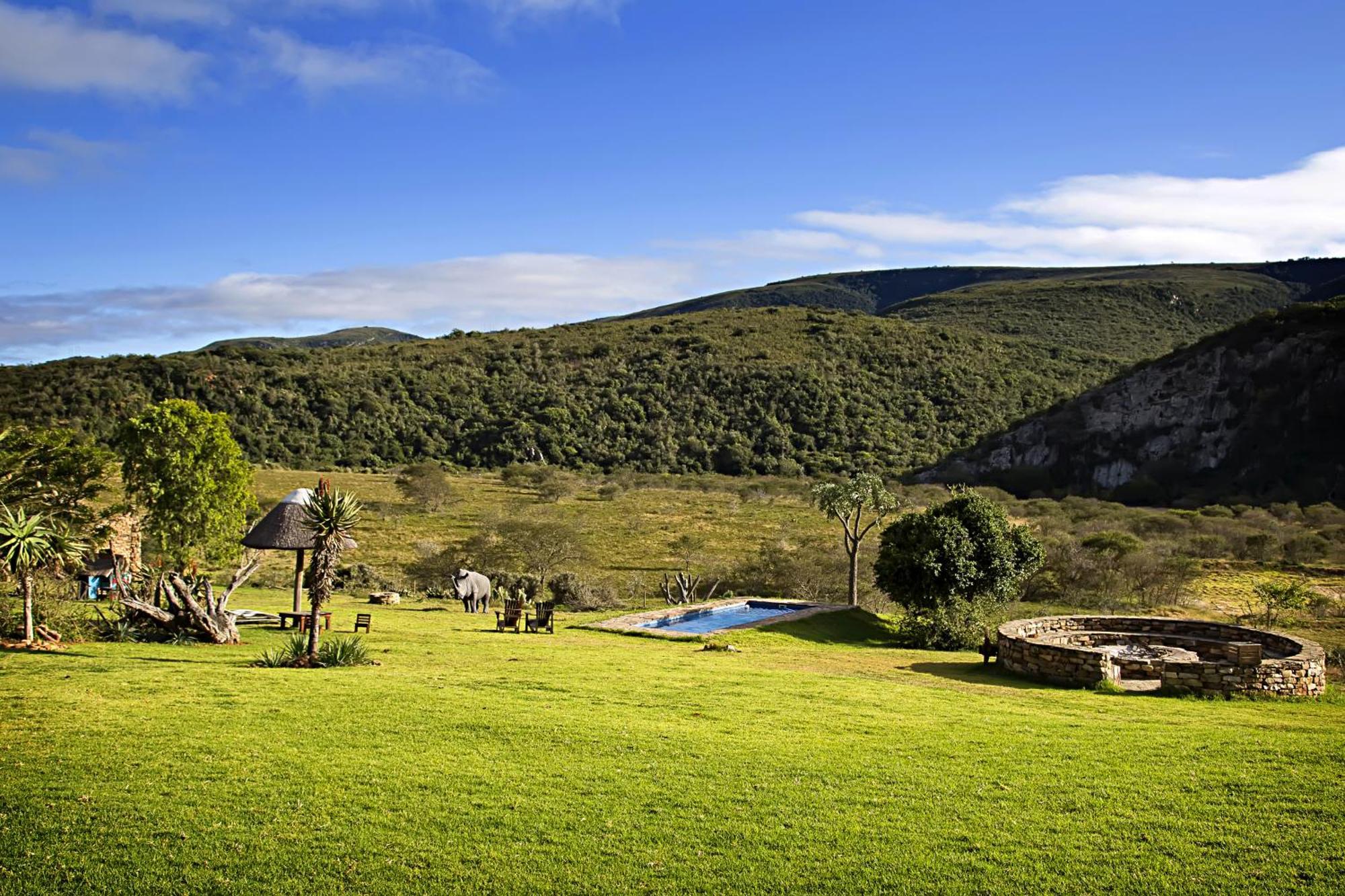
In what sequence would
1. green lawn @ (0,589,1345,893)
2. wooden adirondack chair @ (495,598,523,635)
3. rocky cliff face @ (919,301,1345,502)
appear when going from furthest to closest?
rocky cliff face @ (919,301,1345,502)
wooden adirondack chair @ (495,598,523,635)
green lawn @ (0,589,1345,893)

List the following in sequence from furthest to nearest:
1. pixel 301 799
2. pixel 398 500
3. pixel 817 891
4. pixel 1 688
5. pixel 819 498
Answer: pixel 398 500, pixel 819 498, pixel 1 688, pixel 301 799, pixel 817 891

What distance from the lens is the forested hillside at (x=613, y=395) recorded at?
59.2m

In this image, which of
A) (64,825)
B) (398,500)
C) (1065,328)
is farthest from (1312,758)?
(1065,328)

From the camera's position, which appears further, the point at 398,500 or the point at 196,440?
the point at 398,500

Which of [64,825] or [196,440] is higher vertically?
[196,440]

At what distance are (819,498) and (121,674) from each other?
18.2 metres

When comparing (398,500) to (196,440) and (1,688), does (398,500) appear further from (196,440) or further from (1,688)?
(1,688)

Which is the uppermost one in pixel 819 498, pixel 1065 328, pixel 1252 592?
pixel 1065 328

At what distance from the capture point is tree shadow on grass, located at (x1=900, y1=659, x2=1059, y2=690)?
15.7 m

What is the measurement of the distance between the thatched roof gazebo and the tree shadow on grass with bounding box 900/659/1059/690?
36.0ft

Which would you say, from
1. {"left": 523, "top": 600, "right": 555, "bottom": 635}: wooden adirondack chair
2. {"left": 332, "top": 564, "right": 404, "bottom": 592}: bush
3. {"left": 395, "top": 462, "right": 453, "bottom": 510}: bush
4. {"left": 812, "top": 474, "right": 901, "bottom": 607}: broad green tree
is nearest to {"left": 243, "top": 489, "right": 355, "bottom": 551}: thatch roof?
{"left": 523, "top": 600, "right": 555, "bottom": 635}: wooden adirondack chair

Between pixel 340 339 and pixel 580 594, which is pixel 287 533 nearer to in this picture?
pixel 580 594

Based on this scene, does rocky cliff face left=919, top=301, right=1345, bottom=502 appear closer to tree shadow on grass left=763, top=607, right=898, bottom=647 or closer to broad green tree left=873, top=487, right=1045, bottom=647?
broad green tree left=873, top=487, right=1045, bottom=647

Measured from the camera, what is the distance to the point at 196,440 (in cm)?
2033
